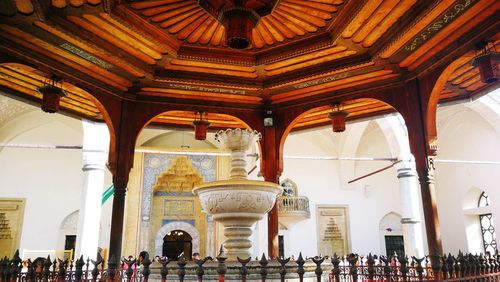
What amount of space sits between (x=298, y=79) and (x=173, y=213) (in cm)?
1005

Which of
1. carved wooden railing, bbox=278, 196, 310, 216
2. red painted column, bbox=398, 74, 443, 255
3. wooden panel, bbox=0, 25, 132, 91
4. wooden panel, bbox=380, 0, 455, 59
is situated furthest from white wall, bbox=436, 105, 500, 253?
wooden panel, bbox=0, 25, 132, 91

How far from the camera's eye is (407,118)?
18.8 ft

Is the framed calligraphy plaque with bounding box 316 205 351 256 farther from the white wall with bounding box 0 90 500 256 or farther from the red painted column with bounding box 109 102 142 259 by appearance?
the red painted column with bounding box 109 102 142 259

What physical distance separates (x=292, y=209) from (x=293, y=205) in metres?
0.16

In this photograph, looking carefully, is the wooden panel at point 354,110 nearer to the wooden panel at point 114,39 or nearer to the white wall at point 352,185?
the wooden panel at point 114,39

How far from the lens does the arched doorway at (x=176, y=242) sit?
15016 millimetres

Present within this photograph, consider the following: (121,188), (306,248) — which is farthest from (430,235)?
(306,248)

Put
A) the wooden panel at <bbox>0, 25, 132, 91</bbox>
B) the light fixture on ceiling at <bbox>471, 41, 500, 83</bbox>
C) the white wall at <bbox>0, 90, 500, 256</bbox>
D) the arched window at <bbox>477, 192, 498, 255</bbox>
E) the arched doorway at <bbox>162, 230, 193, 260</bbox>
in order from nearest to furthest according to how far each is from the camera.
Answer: the light fixture on ceiling at <bbox>471, 41, 500, 83</bbox> < the wooden panel at <bbox>0, 25, 132, 91</bbox> < the arched window at <bbox>477, 192, 498, 255</bbox> < the white wall at <bbox>0, 90, 500, 256</bbox> < the arched doorway at <bbox>162, 230, 193, 260</bbox>

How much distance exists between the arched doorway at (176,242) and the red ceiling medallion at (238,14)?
38.7 feet

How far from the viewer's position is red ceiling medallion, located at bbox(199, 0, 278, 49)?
4.12 meters

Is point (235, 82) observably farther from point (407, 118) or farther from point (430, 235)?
point (430, 235)

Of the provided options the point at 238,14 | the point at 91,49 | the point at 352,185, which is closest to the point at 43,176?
the point at 91,49

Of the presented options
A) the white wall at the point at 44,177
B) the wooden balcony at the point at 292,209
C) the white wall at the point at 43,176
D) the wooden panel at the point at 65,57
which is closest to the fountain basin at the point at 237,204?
the wooden panel at the point at 65,57

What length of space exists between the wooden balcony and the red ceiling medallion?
34.5 feet
